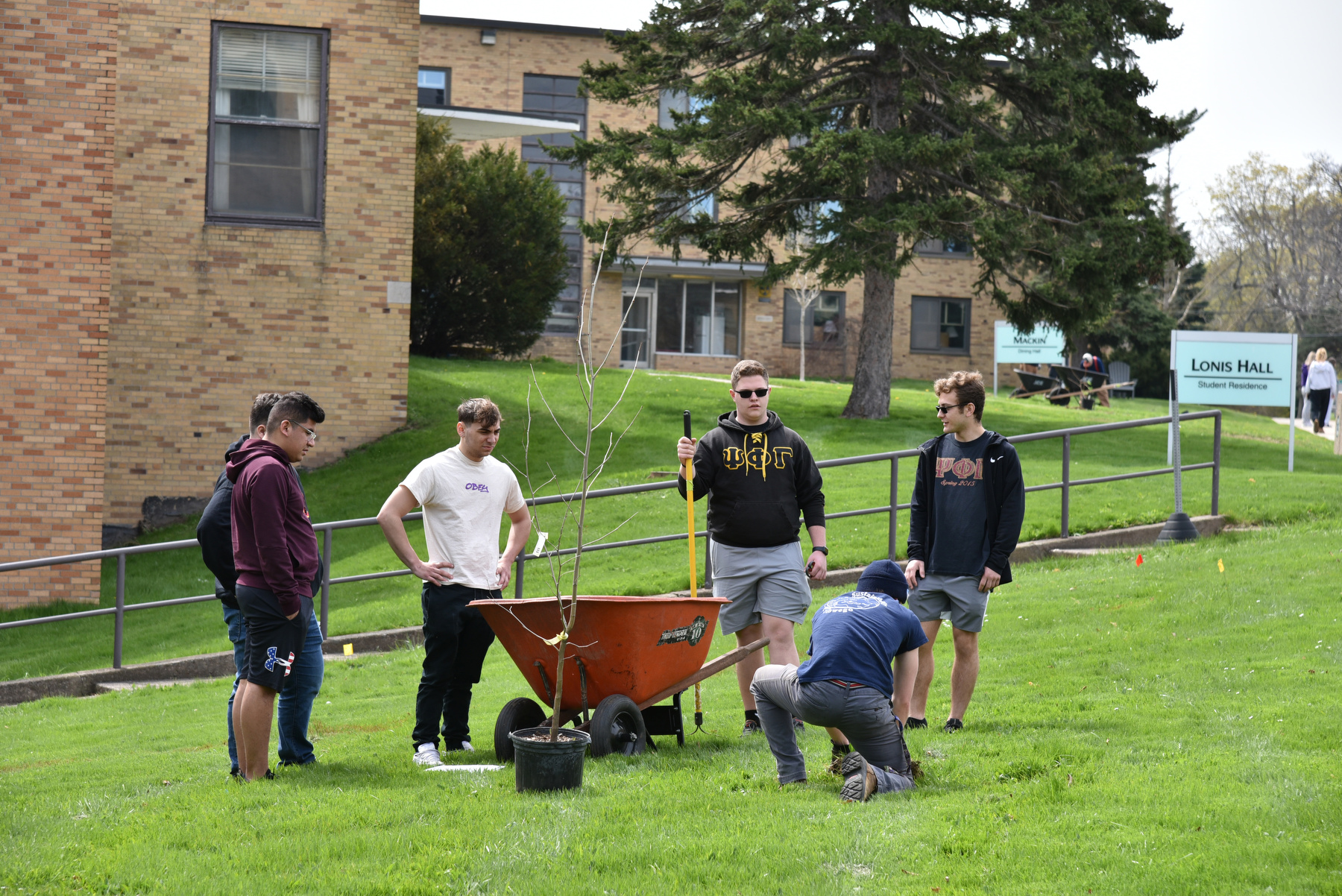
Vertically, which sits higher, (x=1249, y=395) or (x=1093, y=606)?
(x=1249, y=395)

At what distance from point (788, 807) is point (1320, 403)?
→ 25030 millimetres

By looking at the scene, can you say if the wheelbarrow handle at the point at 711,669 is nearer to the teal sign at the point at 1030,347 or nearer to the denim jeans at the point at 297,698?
the denim jeans at the point at 297,698

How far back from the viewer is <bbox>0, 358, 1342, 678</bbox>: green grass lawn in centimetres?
1329

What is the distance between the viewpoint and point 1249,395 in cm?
1712

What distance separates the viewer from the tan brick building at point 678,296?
40.2 m

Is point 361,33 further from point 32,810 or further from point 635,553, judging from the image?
point 32,810

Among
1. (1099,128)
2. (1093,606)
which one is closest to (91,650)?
(1093,606)

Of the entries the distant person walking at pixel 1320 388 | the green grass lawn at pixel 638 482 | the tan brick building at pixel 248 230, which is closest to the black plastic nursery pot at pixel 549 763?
the green grass lawn at pixel 638 482

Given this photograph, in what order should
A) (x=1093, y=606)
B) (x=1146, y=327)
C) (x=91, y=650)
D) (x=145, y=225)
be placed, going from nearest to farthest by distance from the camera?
(x=1093, y=606)
(x=91, y=650)
(x=145, y=225)
(x=1146, y=327)

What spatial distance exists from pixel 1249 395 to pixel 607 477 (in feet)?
28.8

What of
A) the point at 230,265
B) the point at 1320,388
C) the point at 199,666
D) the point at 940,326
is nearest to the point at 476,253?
the point at 230,265

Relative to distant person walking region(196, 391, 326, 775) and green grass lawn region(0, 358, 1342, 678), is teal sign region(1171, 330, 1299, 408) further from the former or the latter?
distant person walking region(196, 391, 326, 775)

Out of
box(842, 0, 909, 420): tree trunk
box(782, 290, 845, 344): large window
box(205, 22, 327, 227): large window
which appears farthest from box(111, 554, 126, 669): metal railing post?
box(782, 290, 845, 344): large window

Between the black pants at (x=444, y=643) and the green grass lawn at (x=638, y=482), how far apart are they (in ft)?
8.23
